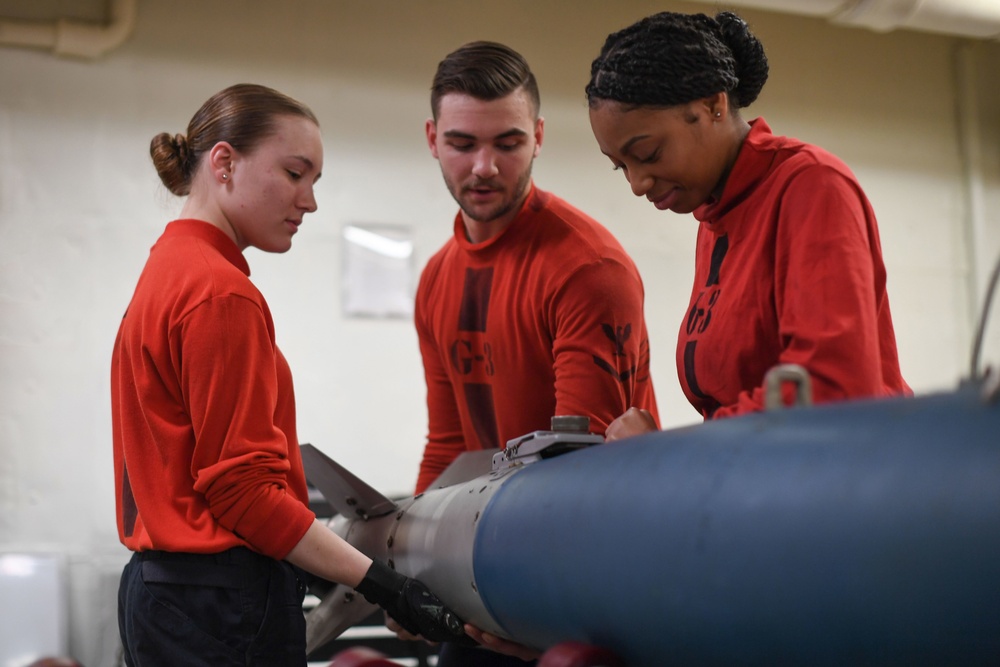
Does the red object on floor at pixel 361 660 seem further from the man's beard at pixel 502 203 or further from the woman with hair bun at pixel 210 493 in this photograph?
the man's beard at pixel 502 203

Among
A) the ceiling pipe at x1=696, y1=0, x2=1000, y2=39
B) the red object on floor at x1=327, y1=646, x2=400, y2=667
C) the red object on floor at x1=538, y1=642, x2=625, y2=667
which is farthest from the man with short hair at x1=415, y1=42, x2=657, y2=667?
the ceiling pipe at x1=696, y1=0, x2=1000, y2=39

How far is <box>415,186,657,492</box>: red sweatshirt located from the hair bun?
45cm

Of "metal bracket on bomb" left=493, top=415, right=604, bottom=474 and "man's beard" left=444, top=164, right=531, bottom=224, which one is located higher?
"man's beard" left=444, top=164, right=531, bottom=224

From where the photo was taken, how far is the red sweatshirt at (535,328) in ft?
5.13

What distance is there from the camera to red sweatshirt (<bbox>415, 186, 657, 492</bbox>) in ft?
5.13

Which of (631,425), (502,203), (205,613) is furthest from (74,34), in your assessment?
(631,425)

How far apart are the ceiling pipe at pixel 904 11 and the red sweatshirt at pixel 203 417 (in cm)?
286

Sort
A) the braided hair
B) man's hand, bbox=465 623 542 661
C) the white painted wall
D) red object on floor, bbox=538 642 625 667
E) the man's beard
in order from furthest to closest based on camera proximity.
→ 1. the white painted wall
2. the man's beard
3. man's hand, bbox=465 623 542 661
4. the braided hair
5. red object on floor, bbox=538 642 625 667

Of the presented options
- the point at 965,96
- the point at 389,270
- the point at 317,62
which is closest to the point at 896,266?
the point at 965,96

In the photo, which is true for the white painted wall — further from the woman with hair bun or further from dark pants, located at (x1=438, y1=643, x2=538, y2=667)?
the woman with hair bun

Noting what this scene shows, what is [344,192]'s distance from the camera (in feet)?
11.7

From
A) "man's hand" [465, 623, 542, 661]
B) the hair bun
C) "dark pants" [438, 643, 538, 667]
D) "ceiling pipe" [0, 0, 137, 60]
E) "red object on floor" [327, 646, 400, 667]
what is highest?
"ceiling pipe" [0, 0, 137, 60]

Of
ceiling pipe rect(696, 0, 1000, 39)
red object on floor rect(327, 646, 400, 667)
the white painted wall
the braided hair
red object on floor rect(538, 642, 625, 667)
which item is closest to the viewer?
red object on floor rect(538, 642, 625, 667)

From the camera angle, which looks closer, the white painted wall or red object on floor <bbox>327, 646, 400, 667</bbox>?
red object on floor <bbox>327, 646, 400, 667</bbox>
